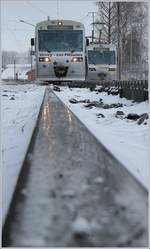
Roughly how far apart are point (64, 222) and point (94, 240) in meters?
0.39

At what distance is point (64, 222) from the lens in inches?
145

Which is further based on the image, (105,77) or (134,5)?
(134,5)

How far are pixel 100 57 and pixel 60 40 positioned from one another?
6784 millimetres

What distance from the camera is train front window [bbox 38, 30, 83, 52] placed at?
2875 cm

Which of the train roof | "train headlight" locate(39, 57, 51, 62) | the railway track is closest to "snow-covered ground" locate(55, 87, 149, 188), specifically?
the railway track

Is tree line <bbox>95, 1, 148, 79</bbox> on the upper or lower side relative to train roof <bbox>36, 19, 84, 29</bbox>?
upper

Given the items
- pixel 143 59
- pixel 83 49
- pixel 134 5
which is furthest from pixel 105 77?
pixel 143 59

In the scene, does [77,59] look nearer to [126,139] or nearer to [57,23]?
[57,23]

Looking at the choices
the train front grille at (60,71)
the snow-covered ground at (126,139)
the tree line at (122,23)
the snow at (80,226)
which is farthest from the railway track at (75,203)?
the tree line at (122,23)

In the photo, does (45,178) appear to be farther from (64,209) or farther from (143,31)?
(143,31)

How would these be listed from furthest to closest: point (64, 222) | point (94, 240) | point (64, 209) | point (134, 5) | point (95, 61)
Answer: point (134, 5)
point (95, 61)
point (64, 209)
point (64, 222)
point (94, 240)

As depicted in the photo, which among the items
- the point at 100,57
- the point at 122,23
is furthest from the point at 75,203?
the point at 122,23

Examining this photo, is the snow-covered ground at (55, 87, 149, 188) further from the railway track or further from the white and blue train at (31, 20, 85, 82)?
the white and blue train at (31, 20, 85, 82)

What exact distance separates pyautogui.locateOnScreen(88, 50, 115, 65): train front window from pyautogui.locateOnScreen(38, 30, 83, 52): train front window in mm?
5767
